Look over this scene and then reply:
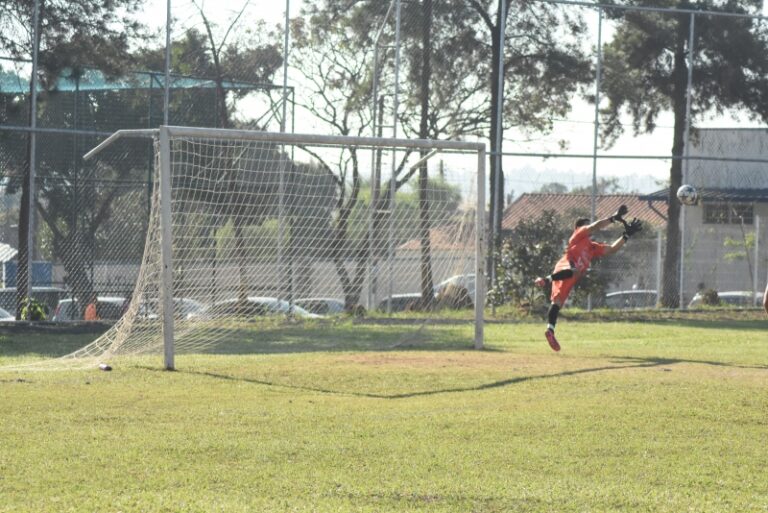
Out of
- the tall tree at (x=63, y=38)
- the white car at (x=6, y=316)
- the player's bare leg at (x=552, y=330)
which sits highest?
the tall tree at (x=63, y=38)

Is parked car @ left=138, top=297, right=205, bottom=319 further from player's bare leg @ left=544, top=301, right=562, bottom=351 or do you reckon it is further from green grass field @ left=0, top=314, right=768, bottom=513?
player's bare leg @ left=544, top=301, right=562, bottom=351

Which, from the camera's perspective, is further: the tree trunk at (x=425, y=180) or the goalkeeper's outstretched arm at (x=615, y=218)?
the tree trunk at (x=425, y=180)

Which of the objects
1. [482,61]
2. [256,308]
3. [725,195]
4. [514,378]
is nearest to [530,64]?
[482,61]

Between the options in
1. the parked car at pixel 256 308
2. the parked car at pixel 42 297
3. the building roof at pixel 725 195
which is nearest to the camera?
the parked car at pixel 256 308

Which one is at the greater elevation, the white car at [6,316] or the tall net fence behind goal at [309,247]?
the tall net fence behind goal at [309,247]

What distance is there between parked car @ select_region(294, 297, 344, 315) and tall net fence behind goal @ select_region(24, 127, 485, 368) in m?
0.04

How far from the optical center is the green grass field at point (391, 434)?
7.41m

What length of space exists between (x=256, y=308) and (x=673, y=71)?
13222 mm

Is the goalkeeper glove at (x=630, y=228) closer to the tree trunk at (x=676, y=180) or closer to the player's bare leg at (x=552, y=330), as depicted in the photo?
the player's bare leg at (x=552, y=330)

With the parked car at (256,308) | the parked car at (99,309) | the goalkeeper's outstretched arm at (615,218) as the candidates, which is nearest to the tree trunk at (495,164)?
the parked car at (256,308)

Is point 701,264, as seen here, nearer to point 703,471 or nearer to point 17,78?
point 17,78

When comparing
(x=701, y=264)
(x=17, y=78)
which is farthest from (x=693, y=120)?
(x=17, y=78)

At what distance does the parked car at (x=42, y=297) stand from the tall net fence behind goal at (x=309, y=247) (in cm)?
352

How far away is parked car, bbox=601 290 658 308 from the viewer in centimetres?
2716
